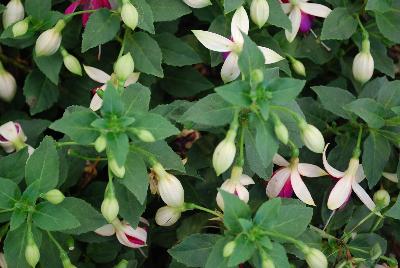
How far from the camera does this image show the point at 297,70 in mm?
1608

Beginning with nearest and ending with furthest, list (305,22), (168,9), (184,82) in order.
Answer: (168,9), (305,22), (184,82)

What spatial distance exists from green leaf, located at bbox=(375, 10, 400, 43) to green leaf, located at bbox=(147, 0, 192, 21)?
19.2 inches

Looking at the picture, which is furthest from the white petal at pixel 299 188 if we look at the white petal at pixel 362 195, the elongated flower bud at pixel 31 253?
the elongated flower bud at pixel 31 253

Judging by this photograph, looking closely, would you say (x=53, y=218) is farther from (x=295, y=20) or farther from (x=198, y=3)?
(x=295, y=20)

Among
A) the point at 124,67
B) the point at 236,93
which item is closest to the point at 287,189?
the point at 236,93

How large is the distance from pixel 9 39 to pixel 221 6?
0.55 m

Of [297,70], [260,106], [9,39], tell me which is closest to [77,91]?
[9,39]

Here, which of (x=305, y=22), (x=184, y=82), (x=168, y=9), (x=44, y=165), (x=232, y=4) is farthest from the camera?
(x=184, y=82)

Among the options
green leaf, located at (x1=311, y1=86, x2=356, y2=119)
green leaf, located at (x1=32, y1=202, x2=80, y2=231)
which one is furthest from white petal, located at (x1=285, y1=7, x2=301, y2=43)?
green leaf, located at (x1=32, y1=202, x2=80, y2=231)

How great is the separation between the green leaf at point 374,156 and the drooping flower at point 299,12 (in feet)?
1.05

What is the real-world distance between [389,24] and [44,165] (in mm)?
922

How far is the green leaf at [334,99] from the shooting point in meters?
1.53

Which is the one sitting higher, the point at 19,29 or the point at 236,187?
the point at 19,29

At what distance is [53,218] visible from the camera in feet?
4.21
